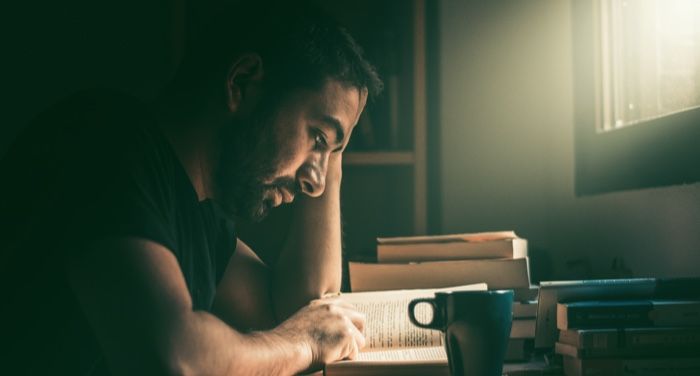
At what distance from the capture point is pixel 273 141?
1.20 m

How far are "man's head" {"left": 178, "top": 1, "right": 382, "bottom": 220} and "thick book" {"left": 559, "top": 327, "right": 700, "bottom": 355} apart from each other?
0.54 m

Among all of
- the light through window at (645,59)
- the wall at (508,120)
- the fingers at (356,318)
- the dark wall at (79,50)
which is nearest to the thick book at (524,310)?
the fingers at (356,318)

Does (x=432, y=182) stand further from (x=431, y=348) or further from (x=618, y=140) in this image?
(x=431, y=348)

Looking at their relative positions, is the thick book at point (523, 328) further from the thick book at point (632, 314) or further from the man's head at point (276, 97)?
the man's head at point (276, 97)

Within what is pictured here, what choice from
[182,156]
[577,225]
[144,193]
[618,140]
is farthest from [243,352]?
[577,225]

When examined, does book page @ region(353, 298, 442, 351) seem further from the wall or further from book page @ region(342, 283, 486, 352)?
the wall

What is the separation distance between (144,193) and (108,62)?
3.61 feet

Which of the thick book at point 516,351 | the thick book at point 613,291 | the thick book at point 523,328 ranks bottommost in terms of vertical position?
the thick book at point 516,351

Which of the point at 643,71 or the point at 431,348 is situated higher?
the point at 643,71

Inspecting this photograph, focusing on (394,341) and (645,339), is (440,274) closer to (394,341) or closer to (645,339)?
(394,341)

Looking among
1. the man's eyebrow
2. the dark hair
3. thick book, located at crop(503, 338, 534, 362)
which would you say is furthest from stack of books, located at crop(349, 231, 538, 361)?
the dark hair

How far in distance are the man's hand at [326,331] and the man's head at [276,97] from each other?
23 cm

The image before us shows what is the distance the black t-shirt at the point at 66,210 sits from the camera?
83cm

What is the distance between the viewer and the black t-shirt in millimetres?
825
